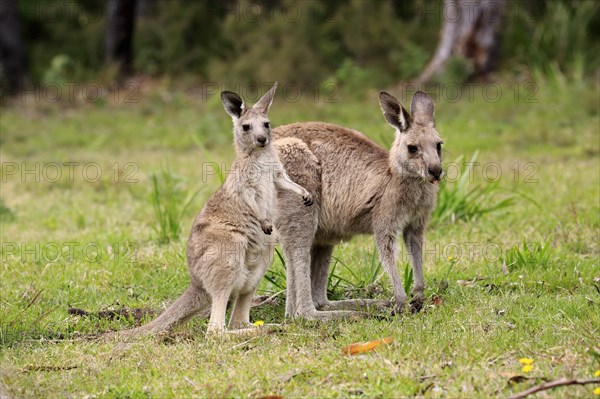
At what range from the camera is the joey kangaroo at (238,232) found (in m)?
5.20

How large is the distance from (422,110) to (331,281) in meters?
1.43

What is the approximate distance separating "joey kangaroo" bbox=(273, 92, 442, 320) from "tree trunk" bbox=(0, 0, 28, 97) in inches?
414

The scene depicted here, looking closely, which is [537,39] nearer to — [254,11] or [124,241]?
[254,11]

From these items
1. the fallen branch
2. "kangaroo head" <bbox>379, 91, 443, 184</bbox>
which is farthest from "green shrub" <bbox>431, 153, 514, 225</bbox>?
the fallen branch

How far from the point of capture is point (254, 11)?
15.6 meters

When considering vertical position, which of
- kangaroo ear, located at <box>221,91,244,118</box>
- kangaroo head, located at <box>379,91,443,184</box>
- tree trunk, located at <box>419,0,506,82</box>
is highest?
tree trunk, located at <box>419,0,506,82</box>

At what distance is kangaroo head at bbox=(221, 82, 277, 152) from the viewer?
545 centimetres

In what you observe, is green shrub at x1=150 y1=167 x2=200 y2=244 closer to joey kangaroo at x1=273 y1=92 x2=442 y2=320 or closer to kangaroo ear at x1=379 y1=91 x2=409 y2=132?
joey kangaroo at x1=273 y1=92 x2=442 y2=320

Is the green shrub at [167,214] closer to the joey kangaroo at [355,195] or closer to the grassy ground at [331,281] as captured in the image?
the grassy ground at [331,281]

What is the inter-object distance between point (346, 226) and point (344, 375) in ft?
4.75

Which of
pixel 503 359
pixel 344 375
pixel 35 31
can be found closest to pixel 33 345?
pixel 344 375

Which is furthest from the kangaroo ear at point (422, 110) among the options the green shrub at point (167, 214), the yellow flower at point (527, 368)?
the green shrub at point (167, 214)

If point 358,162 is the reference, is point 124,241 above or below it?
below

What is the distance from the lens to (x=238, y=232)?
5359 mm
